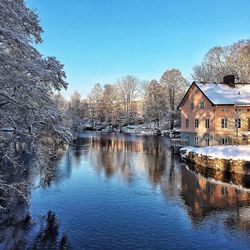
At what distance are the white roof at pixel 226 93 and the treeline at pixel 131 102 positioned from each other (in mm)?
32382

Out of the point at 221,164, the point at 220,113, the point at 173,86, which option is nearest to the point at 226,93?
the point at 220,113

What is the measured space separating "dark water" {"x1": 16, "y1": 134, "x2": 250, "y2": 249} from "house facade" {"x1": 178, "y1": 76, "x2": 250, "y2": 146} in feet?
33.1

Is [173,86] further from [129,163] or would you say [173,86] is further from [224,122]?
[129,163]

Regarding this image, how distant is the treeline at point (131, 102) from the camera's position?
260 ft

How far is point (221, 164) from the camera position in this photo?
95.8ft

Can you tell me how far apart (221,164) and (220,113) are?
10.3m

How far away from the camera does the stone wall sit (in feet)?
89.6

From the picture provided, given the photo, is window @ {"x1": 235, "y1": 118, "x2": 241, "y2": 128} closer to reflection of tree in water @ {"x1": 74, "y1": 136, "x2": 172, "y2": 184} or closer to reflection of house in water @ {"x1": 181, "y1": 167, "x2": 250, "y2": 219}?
reflection of tree in water @ {"x1": 74, "y1": 136, "x2": 172, "y2": 184}

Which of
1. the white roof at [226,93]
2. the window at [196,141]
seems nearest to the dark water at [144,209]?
the window at [196,141]

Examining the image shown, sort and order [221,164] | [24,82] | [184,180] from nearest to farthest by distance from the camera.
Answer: [24,82] < [184,180] < [221,164]

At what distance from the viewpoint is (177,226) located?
51.0ft

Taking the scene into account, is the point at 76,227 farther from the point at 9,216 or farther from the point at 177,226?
the point at 177,226

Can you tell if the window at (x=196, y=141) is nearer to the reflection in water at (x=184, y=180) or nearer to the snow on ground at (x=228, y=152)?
the reflection in water at (x=184, y=180)

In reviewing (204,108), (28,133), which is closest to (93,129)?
(204,108)
